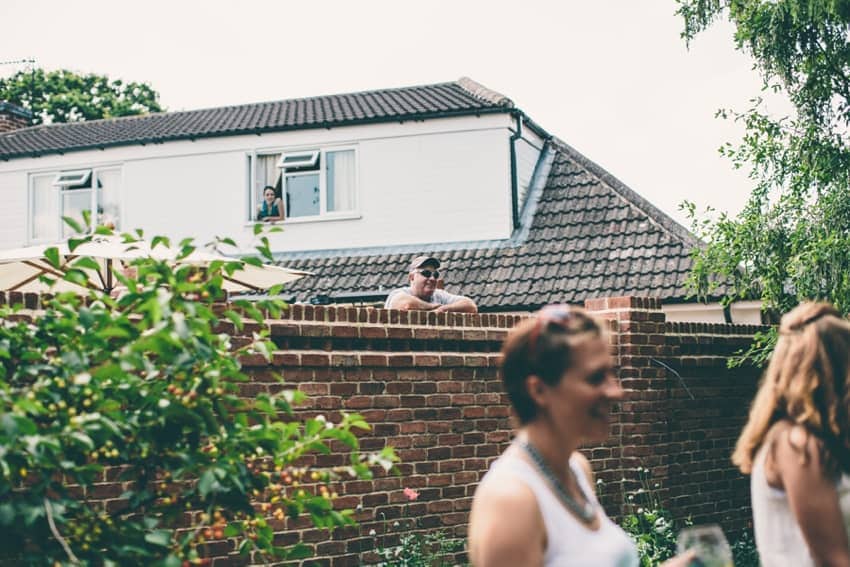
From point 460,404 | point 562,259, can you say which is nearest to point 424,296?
point 460,404

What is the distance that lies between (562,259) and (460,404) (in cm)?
1127

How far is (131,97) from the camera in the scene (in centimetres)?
4984

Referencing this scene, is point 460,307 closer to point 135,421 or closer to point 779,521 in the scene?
point 135,421

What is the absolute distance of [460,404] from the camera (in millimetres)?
8156

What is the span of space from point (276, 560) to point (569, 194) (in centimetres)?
1509

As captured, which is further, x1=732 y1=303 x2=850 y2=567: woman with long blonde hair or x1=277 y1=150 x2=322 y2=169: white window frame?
x1=277 y1=150 x2=322 y2=169: white window frame

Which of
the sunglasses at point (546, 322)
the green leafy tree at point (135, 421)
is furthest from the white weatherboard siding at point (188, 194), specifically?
the sunglasses at point (546, 322)

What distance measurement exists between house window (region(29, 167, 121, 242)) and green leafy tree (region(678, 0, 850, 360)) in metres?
14.8

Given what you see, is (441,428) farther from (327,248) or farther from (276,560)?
(327,248)

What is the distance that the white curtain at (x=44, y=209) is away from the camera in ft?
76.0

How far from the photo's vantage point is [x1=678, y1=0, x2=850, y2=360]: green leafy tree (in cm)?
1027

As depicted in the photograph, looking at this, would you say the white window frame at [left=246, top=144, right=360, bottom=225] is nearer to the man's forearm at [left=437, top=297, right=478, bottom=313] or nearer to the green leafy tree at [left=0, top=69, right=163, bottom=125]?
A: the man's forearm at [left=437, top=297, right=478, bottom=313]

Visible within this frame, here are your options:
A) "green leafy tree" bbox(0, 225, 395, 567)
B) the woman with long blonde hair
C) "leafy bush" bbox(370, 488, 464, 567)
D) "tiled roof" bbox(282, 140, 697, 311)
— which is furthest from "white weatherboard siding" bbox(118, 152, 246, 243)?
the woman with long blonde hair

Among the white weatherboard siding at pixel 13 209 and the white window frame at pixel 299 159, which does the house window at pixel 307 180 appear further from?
the white weatherboard siding at pixel 13 209
